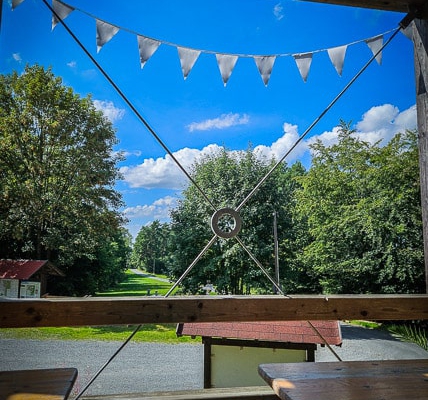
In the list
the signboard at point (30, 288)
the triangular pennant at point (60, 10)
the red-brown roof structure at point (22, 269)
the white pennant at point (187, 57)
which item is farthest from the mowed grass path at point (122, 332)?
the triangular pennant at point (60, 10)

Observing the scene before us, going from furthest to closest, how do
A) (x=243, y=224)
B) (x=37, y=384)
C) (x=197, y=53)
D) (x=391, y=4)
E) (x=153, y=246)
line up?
1. (x=153, y=246)
2. (x=243, y=224)
3. (x=197, y=53)
4. (x=391, y=4)
5. (x=37, y=384)

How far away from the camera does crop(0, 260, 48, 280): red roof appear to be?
2.85 m

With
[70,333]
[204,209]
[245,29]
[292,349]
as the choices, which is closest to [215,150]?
[204,209]

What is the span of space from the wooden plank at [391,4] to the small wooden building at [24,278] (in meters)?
2.69

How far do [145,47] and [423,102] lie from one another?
0.98 m

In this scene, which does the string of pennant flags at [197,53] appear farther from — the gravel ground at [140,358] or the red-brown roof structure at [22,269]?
the gravel ground at [140,358]

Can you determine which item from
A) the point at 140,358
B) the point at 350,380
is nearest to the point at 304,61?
the point at 350,380

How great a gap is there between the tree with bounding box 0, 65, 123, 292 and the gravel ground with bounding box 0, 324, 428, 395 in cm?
138

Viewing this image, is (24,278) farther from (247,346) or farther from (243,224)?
(243,224)

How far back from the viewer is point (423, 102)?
3.63 ft

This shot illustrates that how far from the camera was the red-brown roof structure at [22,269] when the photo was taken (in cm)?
285

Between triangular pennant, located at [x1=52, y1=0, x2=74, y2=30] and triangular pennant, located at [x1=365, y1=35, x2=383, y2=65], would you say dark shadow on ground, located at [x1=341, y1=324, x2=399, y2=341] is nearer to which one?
triangular pennant, located at [x1=365, y1=35, x2=383, y2=65]

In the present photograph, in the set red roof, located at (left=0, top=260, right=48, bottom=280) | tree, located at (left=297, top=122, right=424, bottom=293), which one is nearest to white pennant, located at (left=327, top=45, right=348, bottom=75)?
red roof, located at (left=0, top=260, right=48, bottom=280)

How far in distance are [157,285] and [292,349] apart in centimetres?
408
